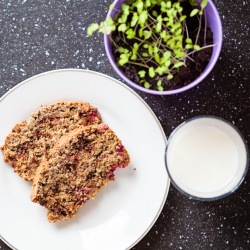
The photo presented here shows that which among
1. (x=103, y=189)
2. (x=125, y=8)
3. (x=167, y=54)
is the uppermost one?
(x=125, y=8)

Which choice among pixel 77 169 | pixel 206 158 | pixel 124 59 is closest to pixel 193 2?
pixel 124 59

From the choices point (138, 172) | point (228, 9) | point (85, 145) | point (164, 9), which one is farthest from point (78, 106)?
point (228, 9)

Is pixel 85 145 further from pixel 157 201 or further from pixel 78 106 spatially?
pixel 157 201

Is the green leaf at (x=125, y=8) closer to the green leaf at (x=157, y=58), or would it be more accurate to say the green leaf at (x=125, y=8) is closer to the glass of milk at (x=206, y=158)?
the green leaf at (x=157, y=58)

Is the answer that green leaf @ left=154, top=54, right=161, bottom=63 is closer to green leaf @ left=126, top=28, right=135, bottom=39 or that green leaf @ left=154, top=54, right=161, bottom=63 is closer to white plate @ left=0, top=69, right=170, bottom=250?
green leaf @ left=126, top=28, right=135, bottom=39

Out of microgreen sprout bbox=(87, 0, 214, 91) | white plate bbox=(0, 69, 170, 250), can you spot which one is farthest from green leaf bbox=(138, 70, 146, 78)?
white plate bbox=(0, 69, 170, 250)

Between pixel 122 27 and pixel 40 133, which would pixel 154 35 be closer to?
pixel 122 27
